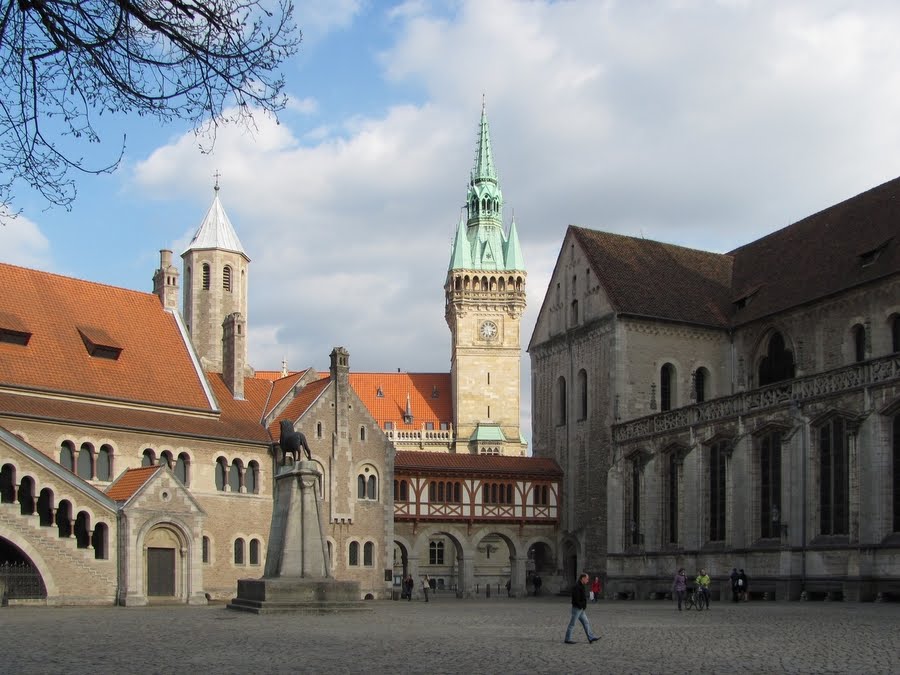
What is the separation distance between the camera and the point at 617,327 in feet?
174

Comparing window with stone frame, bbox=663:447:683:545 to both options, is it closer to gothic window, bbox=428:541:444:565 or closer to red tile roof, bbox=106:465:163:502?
red tile roof, bbox=106:465:163:502

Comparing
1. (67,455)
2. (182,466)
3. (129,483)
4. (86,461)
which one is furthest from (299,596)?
(182,466)

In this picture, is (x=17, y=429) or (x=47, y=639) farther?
(x=17, y=429)

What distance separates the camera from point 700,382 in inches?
2180

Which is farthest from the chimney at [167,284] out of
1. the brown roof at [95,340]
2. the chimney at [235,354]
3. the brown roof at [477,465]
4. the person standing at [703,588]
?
the person standing at [703,588]

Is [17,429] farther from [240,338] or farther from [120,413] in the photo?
[240,338]

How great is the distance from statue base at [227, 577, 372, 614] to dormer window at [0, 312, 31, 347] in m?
18.1

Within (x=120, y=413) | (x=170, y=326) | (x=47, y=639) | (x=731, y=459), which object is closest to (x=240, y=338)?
(x=170, y=326)

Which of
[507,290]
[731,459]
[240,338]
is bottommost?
[731,459]

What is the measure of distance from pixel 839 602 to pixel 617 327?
61.6ft

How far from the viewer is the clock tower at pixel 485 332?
9925 centimetres

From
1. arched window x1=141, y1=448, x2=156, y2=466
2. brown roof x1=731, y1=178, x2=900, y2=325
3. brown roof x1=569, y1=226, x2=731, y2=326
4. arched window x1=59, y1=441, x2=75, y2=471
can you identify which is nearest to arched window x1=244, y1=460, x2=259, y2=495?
arched window x1=141, y1=448, x2=156, y2=466

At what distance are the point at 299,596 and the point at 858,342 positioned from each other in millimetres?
26424

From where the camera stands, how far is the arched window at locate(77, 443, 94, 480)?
44.0 meters
